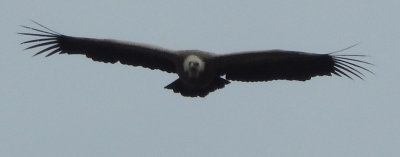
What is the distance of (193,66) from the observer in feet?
97.2

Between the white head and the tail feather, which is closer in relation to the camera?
the white head

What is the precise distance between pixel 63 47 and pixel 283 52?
3.89 metres

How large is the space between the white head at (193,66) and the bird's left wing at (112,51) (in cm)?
70

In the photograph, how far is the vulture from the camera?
29.9m

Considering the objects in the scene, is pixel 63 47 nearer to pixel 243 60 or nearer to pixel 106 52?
pixel 106 52

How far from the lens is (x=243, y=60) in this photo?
1188 inches

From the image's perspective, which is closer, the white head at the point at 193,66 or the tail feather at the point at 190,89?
the white head at the point at 193,66

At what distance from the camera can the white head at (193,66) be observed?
2962cm

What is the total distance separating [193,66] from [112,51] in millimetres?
1722

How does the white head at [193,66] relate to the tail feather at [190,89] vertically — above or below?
above

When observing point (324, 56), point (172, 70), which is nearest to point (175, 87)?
point (172, 70)

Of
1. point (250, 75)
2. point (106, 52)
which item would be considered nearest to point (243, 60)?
point (250, 75)

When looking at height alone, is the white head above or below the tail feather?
above

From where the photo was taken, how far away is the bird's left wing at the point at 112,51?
3050 cm
